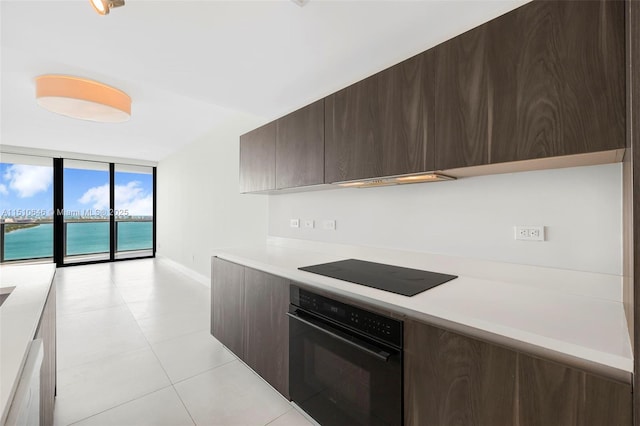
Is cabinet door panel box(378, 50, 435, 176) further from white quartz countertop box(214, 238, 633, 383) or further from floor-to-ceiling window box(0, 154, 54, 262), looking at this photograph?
floor-to-ceiling window box(0, 154, 54, 262)

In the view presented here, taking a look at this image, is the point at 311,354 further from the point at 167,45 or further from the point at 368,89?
the point at 167,45

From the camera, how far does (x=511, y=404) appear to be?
90 centimetres

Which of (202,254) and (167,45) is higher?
(167,45)

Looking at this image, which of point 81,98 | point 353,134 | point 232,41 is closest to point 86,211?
point 81,98

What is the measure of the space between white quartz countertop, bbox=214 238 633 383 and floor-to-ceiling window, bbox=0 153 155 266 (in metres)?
6.88

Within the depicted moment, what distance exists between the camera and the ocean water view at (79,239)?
5.79 m

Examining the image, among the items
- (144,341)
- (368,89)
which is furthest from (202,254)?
(368,89)

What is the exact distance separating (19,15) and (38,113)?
2.94 metres

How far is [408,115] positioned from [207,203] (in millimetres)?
4031

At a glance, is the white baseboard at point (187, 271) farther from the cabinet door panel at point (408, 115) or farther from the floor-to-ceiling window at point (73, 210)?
the cabinet door panel at point (408, 115)

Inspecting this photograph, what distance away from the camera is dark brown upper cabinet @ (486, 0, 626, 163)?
0.94 meters

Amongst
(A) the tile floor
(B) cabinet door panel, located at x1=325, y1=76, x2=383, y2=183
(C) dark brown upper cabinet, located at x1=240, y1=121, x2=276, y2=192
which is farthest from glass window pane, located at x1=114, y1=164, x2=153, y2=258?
(B) cabinet door panel, located at x1=325, y1=76, x2=383, y2=183

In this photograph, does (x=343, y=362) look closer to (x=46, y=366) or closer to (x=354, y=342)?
(x=354, y=342)

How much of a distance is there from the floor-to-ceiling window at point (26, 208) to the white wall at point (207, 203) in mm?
2256
